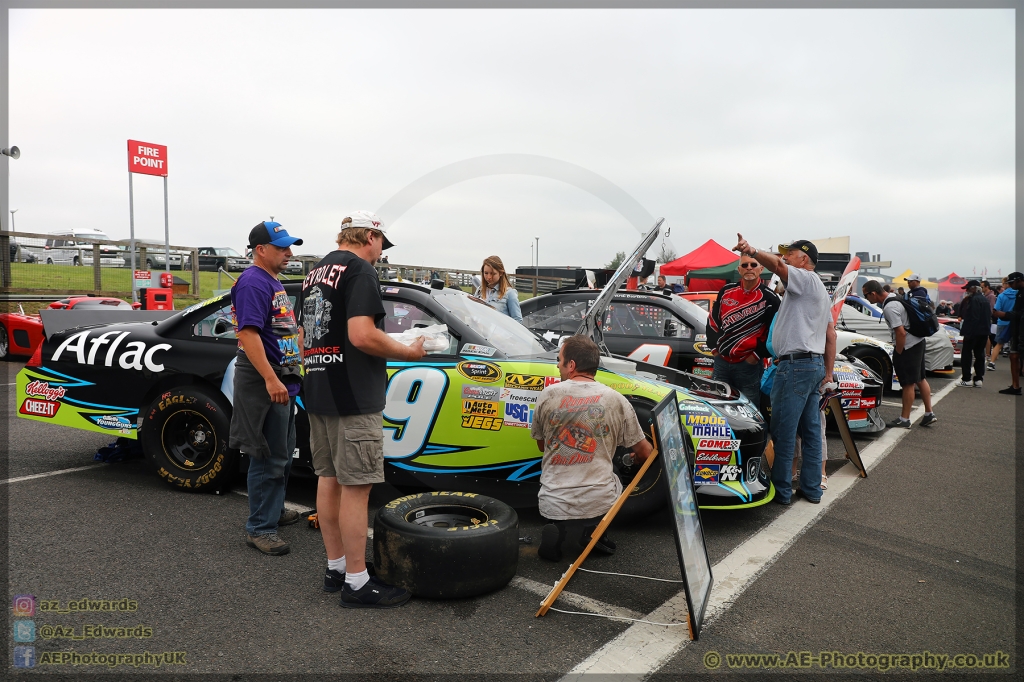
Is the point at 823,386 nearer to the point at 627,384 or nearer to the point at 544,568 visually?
the point at 627,384

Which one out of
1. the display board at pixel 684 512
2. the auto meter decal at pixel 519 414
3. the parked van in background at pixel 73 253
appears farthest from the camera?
the parked van in background at pixel 73 253

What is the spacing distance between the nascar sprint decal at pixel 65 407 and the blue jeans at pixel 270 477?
157 cm

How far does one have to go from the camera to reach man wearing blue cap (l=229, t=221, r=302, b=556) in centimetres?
357

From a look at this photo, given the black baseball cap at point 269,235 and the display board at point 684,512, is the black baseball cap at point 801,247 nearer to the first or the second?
the display board at point 684,512

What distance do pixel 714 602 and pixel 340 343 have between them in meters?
2.18

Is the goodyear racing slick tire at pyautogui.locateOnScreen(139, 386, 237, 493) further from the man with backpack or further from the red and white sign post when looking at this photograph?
the red and white sign post

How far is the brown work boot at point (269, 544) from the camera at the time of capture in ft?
11.9

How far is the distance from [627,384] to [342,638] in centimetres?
218

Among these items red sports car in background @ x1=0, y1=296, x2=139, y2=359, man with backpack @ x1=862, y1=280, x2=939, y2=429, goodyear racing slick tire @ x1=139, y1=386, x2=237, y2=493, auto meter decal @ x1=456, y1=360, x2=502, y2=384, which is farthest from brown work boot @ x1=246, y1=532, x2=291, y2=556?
red sports car in background @ x1=0, y1=296, x2=139, y2=359

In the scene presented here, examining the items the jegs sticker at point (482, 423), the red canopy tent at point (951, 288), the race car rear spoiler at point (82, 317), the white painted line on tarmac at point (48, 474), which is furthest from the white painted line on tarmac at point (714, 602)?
the red canopy tent at point (951, 288)

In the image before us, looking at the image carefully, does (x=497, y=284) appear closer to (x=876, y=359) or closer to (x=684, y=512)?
(x=684, y=512)

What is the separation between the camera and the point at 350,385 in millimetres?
3020

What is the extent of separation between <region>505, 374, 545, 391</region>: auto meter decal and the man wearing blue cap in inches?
49.1

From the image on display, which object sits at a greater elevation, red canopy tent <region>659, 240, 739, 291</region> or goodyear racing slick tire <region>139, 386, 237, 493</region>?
red canopy tent <region>659, 240, 739, 291</region>
